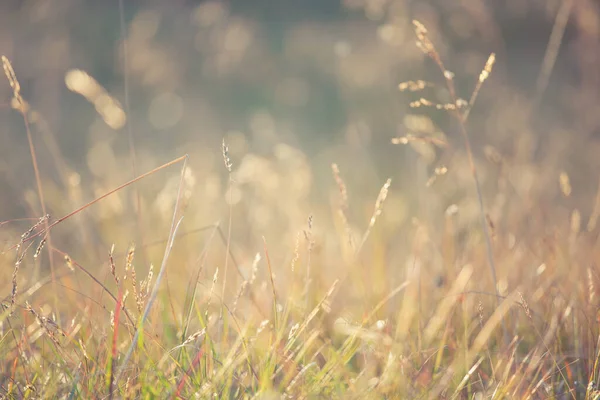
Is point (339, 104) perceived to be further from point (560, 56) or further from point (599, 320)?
point (599, 320)

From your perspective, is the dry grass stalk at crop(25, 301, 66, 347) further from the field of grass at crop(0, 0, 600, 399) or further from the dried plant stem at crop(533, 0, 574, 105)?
the dried plant stem at crop(533, 0, 574, 105)

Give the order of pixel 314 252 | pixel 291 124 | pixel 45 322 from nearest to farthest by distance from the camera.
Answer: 1. pixel 45 322
2. pixel 314 252
3. pixel 291 124

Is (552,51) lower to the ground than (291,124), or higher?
higher

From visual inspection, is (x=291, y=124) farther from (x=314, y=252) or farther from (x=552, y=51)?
(x=314, y=252)

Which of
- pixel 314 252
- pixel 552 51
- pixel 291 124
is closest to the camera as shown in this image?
pixel 314 252

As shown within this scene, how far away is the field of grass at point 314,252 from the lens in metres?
1.07

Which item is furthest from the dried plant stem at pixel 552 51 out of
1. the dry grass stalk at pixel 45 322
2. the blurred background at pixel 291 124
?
the dry grass stalk at pixel 45 322

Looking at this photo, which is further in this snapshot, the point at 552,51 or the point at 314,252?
the point at 552,51

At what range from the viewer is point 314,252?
68.8 inches

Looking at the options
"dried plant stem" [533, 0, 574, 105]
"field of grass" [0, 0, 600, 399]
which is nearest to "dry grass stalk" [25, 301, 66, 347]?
"field of grass" [0, 0, 600, 399]

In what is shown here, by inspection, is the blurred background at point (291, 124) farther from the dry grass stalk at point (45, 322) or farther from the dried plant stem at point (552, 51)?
the dry grass stalk at point (45, 322)

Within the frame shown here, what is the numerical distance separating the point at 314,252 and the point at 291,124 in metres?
3.84

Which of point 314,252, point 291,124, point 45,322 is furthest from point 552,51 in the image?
point 291,124

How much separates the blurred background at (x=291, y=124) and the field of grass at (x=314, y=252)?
3cm
